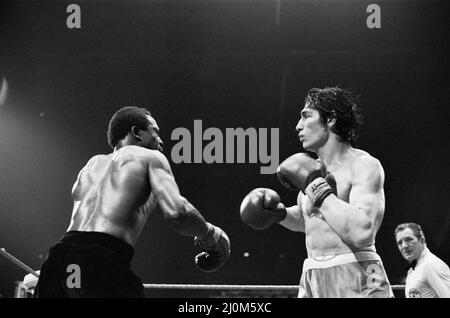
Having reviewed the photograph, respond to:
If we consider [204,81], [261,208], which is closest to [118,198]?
[261,208]

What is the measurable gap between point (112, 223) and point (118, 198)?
89 millimetres

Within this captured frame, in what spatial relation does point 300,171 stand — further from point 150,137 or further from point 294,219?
point 150,137

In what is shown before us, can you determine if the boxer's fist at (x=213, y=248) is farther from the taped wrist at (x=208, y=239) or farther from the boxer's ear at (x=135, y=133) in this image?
the boxer's ear at (x=135, y=133)

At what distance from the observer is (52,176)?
136 inches

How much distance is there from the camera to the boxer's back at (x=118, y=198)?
6.44ft

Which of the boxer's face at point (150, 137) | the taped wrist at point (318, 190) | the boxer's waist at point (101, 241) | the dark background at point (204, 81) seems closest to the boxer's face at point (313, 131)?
the taped wrist at point (318, 190)

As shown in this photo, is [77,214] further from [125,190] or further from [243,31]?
[243,31]

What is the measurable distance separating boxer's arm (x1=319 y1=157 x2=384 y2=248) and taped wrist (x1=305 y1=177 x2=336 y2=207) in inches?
0.7

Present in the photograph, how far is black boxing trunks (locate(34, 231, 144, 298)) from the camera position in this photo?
6.15 ft

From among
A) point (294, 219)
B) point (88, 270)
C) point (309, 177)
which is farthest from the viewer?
point (294, 219)

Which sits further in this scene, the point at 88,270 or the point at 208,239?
the point at 208,239

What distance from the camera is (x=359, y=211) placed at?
1904mm

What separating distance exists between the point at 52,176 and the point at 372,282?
7.22 ft

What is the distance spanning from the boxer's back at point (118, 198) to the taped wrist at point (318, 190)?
0.57m
